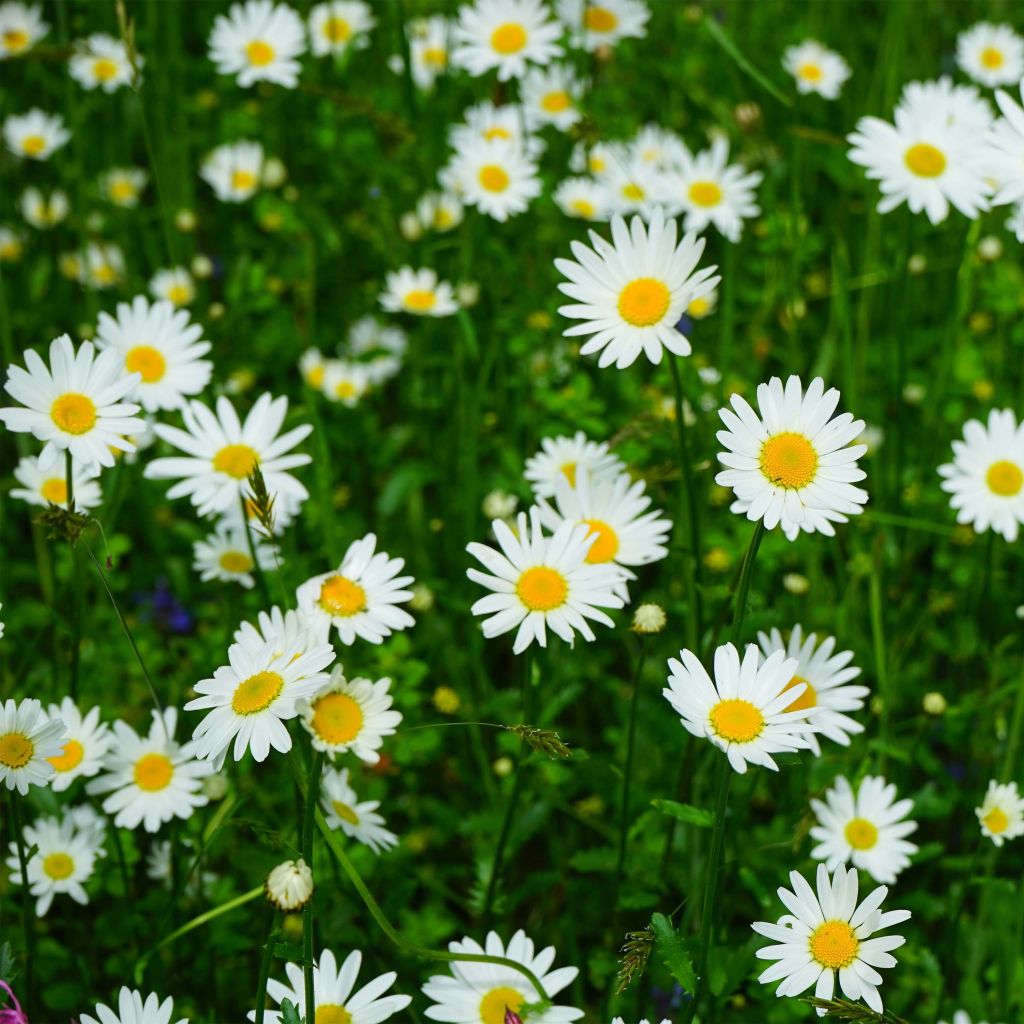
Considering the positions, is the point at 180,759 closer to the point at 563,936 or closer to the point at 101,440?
the point at 101,440

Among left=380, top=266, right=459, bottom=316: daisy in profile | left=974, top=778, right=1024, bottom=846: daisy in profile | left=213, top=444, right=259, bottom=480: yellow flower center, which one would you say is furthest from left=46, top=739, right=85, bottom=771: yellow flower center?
left=380, top=266, right=459, bottom=316: daisy in profile

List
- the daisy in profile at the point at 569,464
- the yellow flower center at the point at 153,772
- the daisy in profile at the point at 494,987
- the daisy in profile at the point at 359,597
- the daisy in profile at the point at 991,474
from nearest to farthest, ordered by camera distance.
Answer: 1. the daisy in profile at the point at 494,987
2. the daisy in profile at the point at 359,597
3. the yellow flower center at the point at 153,772
4. the daisy in profile at the point at 569,464
5. the daisy in profile at the point at 991,474

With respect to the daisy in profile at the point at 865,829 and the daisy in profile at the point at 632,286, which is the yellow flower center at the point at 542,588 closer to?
the daisy in profile at the point at 632,286

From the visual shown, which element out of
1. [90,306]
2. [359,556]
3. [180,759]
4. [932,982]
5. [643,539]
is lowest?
[932,982]

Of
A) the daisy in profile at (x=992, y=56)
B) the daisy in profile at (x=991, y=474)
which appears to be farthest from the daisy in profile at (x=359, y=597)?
the daisy in profile at (x=992, y=56)

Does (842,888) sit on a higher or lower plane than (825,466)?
lower

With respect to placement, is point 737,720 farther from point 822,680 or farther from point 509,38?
point 509,38

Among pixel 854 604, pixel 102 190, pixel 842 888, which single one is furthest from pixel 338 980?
pixel 102 190
